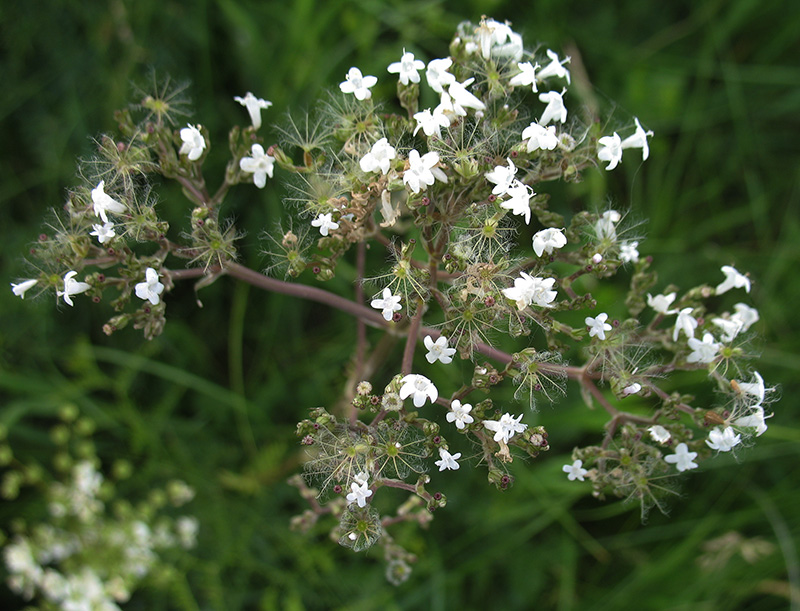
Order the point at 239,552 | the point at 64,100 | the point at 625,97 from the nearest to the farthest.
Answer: the point at 239,552, the point at 64,100, the point at 625,97

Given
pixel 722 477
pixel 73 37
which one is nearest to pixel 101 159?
pixel 73 37

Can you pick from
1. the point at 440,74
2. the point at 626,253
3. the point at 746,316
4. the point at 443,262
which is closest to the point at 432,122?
the point at 440,74

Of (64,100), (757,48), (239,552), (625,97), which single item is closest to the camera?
(239,552)

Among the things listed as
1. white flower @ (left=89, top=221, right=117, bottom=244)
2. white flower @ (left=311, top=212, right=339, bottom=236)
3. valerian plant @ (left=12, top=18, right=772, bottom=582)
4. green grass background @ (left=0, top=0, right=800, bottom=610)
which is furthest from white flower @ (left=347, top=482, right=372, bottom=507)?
green grass background @ (left=0, top=0, right=800, bottom=610)

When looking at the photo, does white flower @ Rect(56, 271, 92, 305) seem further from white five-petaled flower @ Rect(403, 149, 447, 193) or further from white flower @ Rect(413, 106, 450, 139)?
white flower @ Rect(413, 106, 450, 139)

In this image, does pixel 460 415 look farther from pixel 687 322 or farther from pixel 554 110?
pixel 554 110

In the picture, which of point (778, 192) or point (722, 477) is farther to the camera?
point (778, 192)

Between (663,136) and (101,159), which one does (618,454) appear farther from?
(663,136)

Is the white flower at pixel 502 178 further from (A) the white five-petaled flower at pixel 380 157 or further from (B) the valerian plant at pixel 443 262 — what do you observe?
(A) the white five-petaled flower at pixel 380 157

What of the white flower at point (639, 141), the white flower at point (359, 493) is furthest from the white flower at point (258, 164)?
the white flower at point (639, 141)
